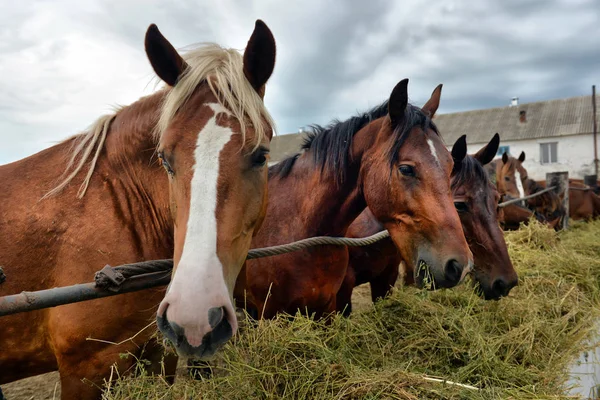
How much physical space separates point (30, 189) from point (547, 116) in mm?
37726

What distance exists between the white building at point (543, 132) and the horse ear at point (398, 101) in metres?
31.8

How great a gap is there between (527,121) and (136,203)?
120 feet

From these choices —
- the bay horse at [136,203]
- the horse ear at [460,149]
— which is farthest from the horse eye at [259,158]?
the horse ear at [460,149]

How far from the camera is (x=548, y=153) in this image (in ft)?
96.0

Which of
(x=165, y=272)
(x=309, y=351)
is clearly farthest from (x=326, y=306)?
(x=165, y=272)

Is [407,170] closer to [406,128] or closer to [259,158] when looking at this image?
[406,128]

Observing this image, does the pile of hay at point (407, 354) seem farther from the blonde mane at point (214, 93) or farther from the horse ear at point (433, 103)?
the horse ear at point (433, 103)

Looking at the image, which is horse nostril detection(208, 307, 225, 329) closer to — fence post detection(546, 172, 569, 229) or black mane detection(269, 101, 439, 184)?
black mane detection(269, 101, 439, 184)

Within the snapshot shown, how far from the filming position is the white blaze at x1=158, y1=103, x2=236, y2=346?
1.22 metres

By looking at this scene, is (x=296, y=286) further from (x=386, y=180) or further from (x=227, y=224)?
(x=227, y=224)

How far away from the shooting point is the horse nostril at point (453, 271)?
224cm

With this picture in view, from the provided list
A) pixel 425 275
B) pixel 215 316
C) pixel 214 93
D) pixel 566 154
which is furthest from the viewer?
pixel 566 154

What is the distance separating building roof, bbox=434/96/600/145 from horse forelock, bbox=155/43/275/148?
110 ft

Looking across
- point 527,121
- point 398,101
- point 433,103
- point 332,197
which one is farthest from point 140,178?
point 527,121
